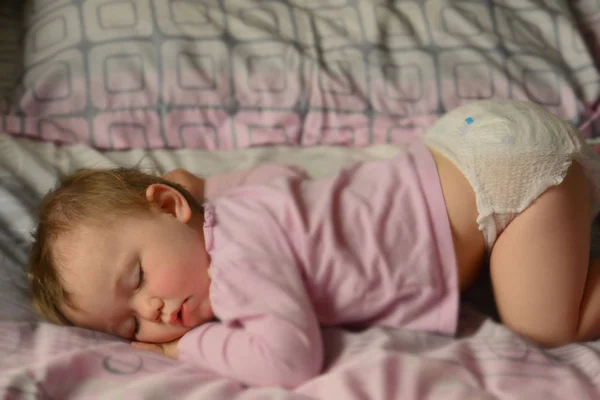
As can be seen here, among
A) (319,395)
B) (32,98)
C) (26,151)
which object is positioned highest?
(32,98)

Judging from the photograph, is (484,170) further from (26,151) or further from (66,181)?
(26,151)

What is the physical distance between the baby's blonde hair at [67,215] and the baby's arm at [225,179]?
0.16 meters

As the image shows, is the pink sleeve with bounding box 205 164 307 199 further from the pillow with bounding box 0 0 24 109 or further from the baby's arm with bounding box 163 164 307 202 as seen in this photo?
the pillow with bounding box 0 0 24 109

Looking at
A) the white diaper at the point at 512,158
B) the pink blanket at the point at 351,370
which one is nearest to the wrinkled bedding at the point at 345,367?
the pink blanket at the point at 351,370

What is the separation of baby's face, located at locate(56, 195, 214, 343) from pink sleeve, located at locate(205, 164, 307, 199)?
24 centimetres

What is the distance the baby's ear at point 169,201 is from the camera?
956 millimetres

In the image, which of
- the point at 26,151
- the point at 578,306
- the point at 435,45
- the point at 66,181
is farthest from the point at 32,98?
the point at 578,306

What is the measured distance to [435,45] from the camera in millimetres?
1373

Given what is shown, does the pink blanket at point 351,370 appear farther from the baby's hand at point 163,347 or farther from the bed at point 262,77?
the bed at point 262,77

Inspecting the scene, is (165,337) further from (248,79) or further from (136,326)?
(248,79)

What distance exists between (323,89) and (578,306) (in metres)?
0.67

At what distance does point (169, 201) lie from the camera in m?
0.98

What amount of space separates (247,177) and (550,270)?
1.80ft

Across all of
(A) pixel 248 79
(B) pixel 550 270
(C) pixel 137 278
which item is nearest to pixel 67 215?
(C) pixel 137 278
